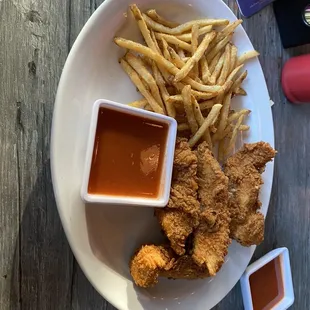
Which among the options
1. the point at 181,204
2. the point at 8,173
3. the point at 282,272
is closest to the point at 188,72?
the point at 181,204

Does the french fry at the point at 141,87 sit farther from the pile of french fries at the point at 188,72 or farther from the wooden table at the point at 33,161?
the wooden table at the point at 33,161

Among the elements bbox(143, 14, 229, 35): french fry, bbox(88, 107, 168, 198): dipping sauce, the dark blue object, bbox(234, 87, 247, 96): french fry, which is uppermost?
the dark blue object

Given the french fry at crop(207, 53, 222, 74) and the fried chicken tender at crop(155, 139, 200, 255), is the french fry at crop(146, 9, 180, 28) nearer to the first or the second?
the french fry at crop(207, 53, 222, 74)

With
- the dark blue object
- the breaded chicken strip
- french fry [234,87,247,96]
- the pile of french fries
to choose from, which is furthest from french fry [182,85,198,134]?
the dark blue object

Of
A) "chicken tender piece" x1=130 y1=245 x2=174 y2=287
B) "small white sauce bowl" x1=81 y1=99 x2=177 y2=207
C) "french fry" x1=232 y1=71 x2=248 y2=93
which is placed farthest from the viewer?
"french fry" x1=232 y1=71 x2=248 y2=93

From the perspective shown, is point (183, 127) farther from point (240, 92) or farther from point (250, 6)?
point (250, 6)

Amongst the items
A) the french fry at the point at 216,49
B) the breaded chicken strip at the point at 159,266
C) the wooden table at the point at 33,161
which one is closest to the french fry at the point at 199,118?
the french fry at the point at 216,49
